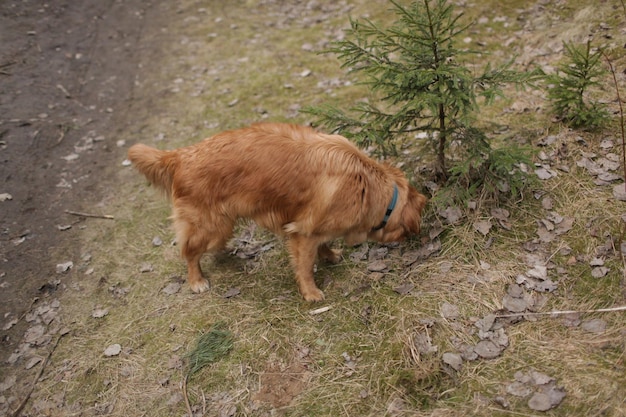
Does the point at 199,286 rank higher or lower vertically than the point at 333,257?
lower

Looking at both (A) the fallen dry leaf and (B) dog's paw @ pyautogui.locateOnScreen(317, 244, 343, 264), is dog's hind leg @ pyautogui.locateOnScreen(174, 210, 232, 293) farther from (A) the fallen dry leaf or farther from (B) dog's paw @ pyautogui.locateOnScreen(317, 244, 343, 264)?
(A) the fallen dry leaf

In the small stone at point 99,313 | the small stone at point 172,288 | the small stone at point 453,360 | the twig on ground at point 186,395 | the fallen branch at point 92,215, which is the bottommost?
the small stone at point 99,313

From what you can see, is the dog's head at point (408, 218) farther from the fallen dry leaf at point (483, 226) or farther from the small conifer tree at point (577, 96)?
the small conifer tree at point (577, 96)

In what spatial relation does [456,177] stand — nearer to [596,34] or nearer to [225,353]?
[225,353]

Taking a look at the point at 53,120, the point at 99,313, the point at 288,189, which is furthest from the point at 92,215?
the point at 288,189

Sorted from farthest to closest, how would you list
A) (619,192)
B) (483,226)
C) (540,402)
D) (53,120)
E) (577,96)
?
1. (53,120)
2. (577,96)
3. (483,226)
4. (619,192)
5. (540,402)

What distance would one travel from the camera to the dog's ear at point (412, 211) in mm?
4141

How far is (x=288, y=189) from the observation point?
390 centimetres

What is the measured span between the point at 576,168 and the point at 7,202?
6.93m

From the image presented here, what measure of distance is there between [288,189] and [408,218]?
3.91 feet

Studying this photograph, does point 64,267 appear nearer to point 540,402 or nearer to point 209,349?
point 209,349

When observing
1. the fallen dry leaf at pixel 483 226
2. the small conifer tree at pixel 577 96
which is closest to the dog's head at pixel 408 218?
the fallen dry leaf at pixel 483 226

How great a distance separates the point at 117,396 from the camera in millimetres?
3746

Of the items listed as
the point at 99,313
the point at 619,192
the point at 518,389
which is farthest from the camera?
the point at 99,313
